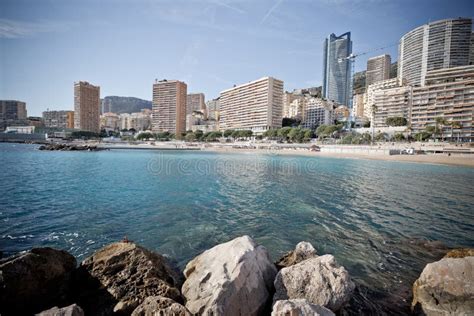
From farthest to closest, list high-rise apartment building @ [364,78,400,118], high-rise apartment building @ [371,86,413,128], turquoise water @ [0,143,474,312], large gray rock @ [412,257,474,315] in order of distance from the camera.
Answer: high-rise apartment building @ [364,78,400,118] < high-rise apartment building @ [371,86,413,128] < turquoise water @ [0,143,474,312] < large gray rock @ [412,257,474,315]

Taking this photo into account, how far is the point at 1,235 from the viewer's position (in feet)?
25.7

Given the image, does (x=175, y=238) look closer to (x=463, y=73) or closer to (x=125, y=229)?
(x=125, y=229)

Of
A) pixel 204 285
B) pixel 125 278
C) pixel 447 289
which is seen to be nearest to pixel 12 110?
pixel 125 278

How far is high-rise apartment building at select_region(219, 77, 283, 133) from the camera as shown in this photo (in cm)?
12050

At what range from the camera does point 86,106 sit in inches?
5842

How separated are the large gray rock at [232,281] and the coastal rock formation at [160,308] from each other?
0.46m

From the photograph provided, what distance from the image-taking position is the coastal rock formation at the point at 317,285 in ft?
12.8

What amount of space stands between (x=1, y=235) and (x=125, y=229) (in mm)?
3713

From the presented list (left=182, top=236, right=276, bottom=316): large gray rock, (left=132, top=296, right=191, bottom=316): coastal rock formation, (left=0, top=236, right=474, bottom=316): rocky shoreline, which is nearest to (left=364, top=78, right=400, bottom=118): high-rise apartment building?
(left=0, top=236, right=474, bottom=316): rocky shoreline

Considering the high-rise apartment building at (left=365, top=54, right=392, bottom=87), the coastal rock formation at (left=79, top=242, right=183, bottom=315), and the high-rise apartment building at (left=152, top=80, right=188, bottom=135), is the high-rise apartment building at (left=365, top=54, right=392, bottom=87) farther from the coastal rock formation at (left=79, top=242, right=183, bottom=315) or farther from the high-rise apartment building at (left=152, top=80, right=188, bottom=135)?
the coastal rock formation at (left=79, top=242, right=183, bottom=315)

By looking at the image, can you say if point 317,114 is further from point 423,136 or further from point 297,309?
point 297,309

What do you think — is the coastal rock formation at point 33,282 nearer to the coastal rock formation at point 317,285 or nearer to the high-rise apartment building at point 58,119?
the coastal rock formation at point 317,285

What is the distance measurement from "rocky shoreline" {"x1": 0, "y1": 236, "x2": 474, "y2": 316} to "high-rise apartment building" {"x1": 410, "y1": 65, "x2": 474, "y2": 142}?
9316 cm

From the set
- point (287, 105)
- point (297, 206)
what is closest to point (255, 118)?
point (287, 105)
